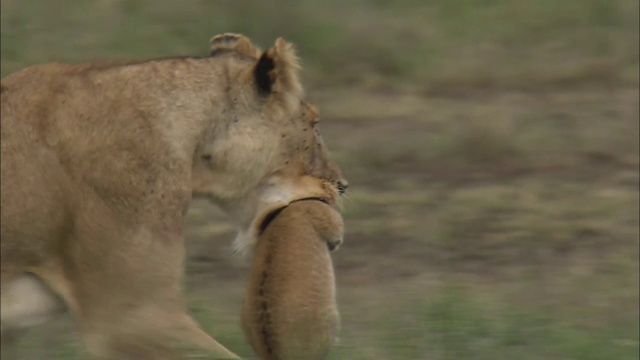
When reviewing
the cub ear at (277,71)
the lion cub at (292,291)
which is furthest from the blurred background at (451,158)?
the cub ear at (277,71)

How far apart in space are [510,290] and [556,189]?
4.41ft

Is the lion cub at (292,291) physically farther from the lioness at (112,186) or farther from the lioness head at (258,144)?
the lioness at (112,186)

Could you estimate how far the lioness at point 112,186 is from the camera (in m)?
3.45

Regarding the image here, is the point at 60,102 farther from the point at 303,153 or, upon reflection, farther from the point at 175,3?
the point at 175,3

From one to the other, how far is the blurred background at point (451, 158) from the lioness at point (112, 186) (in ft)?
3.06

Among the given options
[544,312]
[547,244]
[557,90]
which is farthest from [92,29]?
[544,312]

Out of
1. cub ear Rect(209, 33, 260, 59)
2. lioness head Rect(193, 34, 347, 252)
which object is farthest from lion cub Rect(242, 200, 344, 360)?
cub ear Rect(209, 33, 260, 59)

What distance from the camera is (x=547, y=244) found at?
6414mm

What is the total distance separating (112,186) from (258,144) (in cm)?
47

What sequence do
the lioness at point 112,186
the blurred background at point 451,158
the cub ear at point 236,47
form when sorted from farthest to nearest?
the blurred background at point 451,158, the cub ear at point 236,47, the lioness at point 112,186

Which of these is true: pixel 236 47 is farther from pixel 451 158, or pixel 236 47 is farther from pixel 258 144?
pixel 451 158

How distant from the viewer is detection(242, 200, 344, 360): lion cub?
3.85 meters

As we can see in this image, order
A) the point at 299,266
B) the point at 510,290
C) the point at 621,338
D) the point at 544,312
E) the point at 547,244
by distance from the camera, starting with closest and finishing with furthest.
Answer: the point at 299,266 < the point at 621,338 < the point at 544,312 < the point at 510,290 < the point at 547,244

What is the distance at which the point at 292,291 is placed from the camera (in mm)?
3881
